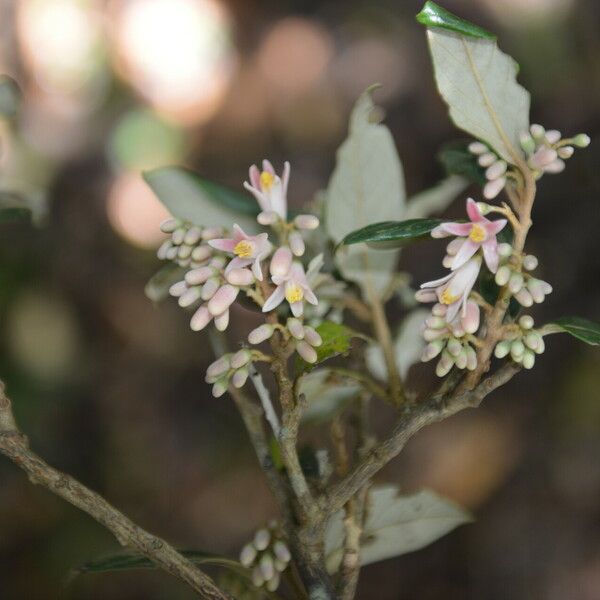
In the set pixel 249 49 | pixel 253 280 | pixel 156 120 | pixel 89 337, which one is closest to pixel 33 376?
pixel 89 337

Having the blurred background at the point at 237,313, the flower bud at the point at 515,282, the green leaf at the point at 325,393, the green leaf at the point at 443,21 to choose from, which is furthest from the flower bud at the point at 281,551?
the blurred background at the point at 237,313

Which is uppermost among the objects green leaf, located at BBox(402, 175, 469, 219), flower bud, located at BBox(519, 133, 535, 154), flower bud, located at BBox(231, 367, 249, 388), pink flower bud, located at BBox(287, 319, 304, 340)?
flower bud, located at BBox(519, 133, 535, 154)

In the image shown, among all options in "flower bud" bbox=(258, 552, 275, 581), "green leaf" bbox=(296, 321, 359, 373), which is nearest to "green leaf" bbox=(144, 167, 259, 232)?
"green leaf" bbox=(296, 321, 359, 373)

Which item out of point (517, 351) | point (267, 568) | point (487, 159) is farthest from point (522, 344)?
point (267, 568)

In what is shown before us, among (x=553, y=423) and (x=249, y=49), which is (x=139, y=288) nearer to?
(x=249, y=49)

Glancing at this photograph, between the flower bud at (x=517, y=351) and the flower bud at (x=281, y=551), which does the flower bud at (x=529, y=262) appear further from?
the flower bud at (x=281, y=551)

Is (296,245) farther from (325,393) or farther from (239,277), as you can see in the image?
(325,393)

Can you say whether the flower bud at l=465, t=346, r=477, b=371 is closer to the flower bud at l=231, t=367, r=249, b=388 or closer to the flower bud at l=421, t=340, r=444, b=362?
the flower bud at l=421, t=340, r=444, b=362
